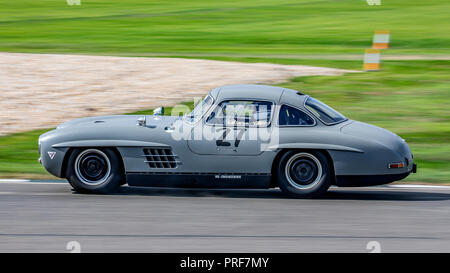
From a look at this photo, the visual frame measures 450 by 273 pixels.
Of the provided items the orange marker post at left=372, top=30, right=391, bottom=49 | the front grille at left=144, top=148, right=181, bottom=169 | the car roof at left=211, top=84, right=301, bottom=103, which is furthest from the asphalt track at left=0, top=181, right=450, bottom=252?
the orange marker post at left=372, top=30, right=391, bottom=49

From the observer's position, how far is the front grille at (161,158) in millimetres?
8266

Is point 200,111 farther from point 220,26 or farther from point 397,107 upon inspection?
point 220,26

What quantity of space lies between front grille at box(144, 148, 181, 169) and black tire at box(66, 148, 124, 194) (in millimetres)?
363

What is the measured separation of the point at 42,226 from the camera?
23.1 ft

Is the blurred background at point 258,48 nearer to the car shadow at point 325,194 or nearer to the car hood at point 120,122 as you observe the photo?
the car shadow at point 325,194

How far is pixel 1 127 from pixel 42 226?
20.6 ft

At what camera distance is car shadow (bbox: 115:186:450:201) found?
336 inches

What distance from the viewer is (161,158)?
8.28m

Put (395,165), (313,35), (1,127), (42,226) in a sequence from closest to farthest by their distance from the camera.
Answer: (42,226)
(395,165)
(1,127)
(313,35)

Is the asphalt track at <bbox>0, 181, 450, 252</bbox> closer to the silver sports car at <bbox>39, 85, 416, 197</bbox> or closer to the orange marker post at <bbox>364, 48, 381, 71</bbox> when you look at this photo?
the silver sports car at <bbox>39, 85, 416, 197</bbox>

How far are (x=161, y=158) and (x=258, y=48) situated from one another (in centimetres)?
1680
